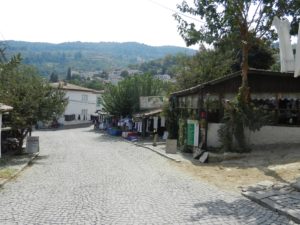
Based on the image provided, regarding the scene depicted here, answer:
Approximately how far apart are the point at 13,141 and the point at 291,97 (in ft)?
54.9

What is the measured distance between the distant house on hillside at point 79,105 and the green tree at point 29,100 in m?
55.4

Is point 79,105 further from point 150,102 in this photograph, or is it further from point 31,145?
point 31,145

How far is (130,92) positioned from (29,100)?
28.1 meters

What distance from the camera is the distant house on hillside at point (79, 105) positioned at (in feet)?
279

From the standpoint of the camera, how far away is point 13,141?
2705cm

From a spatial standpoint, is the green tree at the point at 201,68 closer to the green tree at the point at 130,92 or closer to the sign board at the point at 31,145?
the green tree at the point at 130,92

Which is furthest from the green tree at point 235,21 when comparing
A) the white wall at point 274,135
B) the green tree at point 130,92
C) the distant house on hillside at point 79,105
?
the distant house on hillside at point 79,105

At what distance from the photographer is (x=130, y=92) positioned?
5350 centimetres

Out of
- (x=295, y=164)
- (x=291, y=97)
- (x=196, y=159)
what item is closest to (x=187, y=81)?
(x=291, y=97)

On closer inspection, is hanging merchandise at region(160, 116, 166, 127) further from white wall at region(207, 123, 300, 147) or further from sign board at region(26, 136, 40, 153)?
white wall at region(207, 123, 300, 147)

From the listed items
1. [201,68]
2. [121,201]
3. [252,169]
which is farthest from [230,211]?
[201,68]

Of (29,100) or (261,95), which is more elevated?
(261,95)

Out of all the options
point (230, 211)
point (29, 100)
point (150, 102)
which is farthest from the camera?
point (150, 102)

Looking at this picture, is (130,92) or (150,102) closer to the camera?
(150,102)
